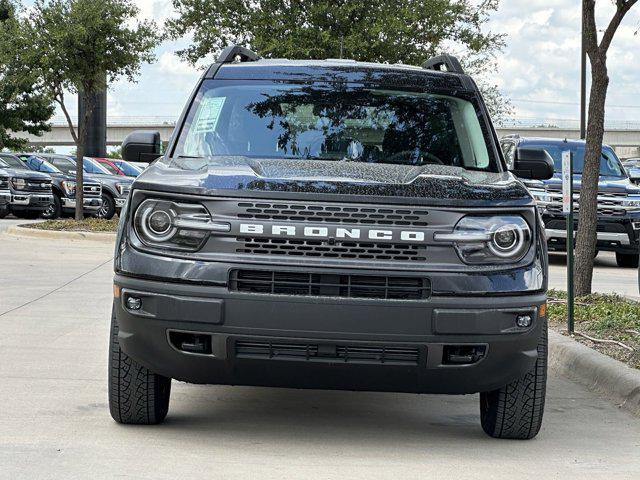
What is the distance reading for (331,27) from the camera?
109 ft

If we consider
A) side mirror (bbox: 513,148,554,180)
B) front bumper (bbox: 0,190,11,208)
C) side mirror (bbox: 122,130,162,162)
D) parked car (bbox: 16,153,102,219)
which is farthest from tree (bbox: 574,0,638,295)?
front bumper (bbox: 0,190,11,208)

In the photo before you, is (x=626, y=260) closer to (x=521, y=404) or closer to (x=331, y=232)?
(x=521, y=404)

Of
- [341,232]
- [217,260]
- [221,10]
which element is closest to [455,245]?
[341,232]

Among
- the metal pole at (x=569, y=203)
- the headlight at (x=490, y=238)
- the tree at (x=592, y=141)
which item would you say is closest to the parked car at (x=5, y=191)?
the tree at (x=592, y=141)

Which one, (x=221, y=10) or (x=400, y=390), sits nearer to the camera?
(x=400, y=390)

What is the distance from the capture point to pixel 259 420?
20.8 feet

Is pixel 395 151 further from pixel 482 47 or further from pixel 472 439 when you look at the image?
pixel 482 47

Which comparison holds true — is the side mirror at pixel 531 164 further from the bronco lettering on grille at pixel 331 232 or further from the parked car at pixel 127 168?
the parked car at pixel 127 168

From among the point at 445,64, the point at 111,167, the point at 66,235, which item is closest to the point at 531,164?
the point at 445,64

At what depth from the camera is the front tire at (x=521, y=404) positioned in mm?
5758

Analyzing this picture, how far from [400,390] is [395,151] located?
153 cm

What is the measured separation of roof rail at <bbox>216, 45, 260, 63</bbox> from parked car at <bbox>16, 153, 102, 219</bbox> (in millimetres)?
21407

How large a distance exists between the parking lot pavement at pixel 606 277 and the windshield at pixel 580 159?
1.50 m

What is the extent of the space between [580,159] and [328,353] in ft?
47.9
